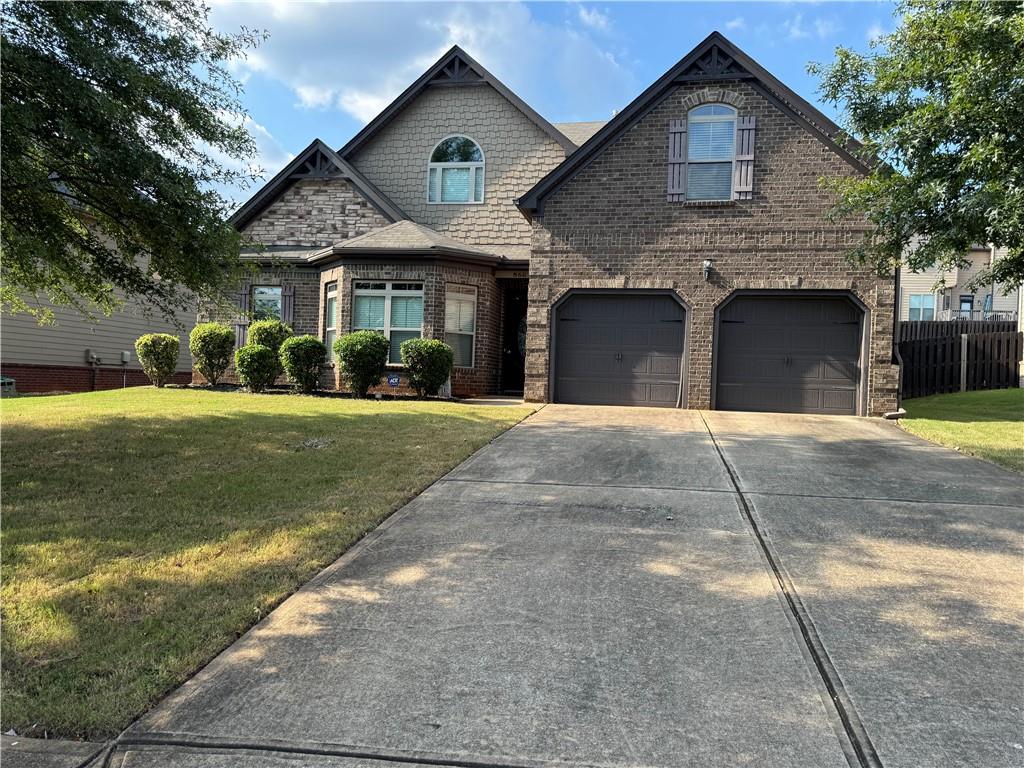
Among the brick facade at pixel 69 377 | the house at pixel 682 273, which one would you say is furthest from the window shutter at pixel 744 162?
the brick facade at pixel 69 377

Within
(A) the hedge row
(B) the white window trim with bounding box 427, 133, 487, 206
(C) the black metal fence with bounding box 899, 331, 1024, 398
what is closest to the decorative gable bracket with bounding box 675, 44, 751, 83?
(B) the white window trim with bounding box 427, 133, 487, 206

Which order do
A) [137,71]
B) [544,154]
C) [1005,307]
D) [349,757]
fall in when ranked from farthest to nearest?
1. [1005,307]
2. [544,154]
3. [137,71]
4. [349,757]

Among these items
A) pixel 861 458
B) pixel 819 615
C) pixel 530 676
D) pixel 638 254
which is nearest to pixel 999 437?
pixel 861 458

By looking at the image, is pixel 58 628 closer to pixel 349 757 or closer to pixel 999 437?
pixel 349 757

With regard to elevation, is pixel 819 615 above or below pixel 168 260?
below

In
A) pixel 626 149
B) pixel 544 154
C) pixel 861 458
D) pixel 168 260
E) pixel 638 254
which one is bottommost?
pixel 861 458

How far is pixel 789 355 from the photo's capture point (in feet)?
42.6

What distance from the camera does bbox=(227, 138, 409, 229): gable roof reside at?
1625cm

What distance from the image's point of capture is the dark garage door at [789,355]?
41.9 feet

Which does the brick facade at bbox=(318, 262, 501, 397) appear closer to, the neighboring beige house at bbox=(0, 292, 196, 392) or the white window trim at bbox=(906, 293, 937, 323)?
the neighboring beige house at bbox=(0, 292, 196, 392)

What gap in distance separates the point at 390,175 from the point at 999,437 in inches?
565

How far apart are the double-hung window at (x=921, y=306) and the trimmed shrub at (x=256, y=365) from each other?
94.3 feet

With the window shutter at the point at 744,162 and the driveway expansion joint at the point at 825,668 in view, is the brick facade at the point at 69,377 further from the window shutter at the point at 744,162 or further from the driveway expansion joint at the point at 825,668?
the driveway expansion joint at the point at 825,668

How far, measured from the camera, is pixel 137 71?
6.88 meters
